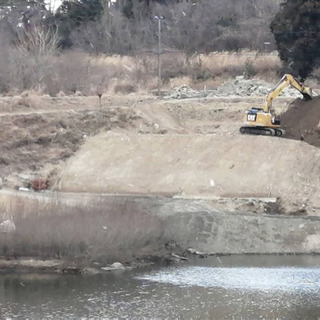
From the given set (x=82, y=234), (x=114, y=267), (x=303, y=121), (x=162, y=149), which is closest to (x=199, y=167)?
(x=162, y=149)

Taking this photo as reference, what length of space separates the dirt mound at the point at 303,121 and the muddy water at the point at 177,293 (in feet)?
34.6

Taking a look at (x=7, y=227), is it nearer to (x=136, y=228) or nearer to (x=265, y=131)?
(x=136, y=228)

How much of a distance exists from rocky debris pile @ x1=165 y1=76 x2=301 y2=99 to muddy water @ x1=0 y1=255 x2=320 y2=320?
2273 centimetres

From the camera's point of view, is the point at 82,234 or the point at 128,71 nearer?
the point at 82,234

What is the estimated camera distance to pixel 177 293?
24.6 metres

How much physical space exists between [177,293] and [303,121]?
18.2 meters

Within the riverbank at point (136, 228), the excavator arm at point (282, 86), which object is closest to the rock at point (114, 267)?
the riverbank at point (136, 228)

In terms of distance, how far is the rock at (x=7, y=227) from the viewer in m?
28.1

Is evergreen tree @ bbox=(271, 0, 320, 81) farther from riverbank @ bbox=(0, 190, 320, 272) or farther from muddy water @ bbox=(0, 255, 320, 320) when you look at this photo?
muddy water @ bbox=(0, 255, 320, 320)

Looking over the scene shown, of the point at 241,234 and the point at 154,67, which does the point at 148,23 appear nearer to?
the point at 154,67

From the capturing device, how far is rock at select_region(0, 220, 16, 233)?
28.1 m

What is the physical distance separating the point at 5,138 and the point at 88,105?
291 inches

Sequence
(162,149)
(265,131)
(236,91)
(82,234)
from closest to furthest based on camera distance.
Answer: (82,234) < (265,131) < (162,149) < (236,91)

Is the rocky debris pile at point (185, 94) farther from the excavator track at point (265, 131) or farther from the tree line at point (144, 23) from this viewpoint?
the tree line at point (144, 23)
